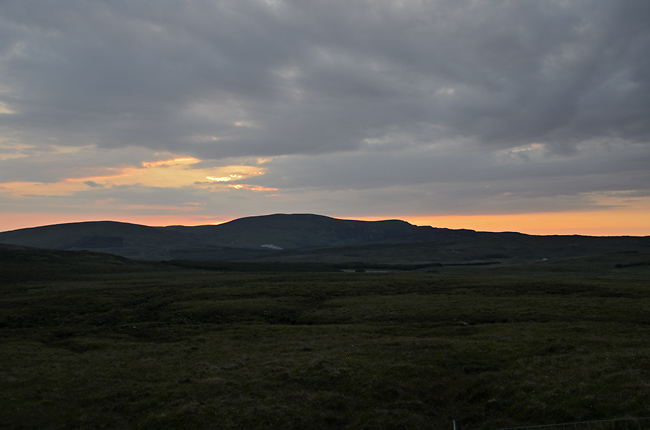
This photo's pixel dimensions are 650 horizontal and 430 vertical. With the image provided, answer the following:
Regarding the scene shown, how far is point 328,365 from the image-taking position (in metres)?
29.2

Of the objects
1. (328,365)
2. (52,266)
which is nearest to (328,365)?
(328,365)

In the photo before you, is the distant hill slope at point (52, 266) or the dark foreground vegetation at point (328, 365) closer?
the dark foreground vegetation at point (328, 365)

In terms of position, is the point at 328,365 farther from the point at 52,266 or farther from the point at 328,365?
the point at 52,266

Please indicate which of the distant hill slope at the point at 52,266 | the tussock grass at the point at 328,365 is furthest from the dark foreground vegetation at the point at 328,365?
the distant hill slope at the point at 52,266

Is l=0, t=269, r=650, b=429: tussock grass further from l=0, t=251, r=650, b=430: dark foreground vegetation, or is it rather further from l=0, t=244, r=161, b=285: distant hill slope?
l=0, t=244, r=161, b=285: distant hill slope

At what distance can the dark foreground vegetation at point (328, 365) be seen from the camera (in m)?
21.8

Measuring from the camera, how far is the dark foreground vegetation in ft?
71.6

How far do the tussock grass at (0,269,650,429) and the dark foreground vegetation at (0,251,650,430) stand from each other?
4.0 inches

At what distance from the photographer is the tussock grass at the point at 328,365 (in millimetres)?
21844

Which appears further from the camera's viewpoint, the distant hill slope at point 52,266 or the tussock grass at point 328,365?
the distant hill slope at point 52,266

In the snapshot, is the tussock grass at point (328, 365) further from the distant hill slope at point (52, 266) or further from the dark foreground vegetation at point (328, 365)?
the distant hill slope at point (52, 266)

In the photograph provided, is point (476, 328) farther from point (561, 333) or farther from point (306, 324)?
point (306, 324)

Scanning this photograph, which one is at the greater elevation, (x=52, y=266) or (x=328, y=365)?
(x=52, y=266)

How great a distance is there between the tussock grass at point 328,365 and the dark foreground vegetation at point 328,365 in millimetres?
100
